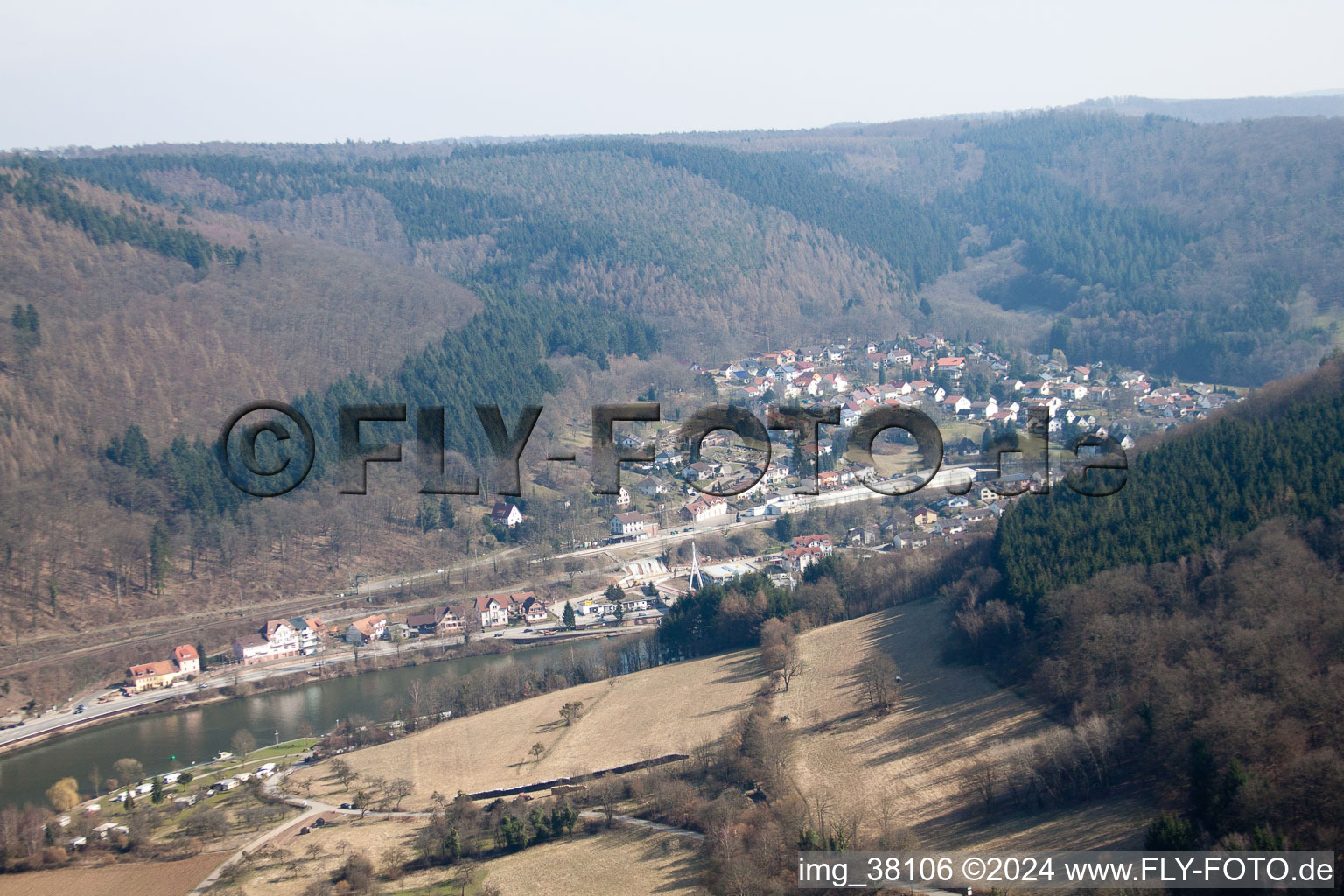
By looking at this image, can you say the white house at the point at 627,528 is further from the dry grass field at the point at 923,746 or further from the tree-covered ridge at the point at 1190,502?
the tree-covered ridge at the point at 1190,502

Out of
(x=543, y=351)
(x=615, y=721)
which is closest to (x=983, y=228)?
(x=543, y=351)

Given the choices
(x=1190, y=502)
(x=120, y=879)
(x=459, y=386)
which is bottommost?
(x=120, y=879)

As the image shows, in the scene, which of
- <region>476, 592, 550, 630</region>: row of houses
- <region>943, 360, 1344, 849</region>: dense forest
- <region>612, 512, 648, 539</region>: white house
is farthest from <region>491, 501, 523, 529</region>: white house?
<region>943, 360, 1344, 849</region>: dense forest

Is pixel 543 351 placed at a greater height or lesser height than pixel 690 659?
greater

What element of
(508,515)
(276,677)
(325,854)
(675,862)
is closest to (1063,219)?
(508,515)

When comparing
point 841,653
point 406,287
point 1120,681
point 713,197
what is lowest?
point 841,653

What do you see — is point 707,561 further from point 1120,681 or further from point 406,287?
point 406,287

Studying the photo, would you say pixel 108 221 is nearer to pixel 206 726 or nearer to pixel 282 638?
pixel 282 638
